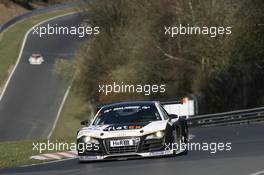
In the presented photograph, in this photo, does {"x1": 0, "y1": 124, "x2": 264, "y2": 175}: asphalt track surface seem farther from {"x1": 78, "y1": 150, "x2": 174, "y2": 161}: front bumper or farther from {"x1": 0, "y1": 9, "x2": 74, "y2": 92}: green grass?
{"x1": 0, "y1": 9, "x2": 74, "y2": 92}: green grass

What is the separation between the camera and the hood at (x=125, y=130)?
16375 mm

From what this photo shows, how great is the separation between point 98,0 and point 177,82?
8.30 metres

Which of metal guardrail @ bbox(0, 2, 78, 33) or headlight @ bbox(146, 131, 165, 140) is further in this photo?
metal guardrail @ bbox(0, 2, 78, 33)

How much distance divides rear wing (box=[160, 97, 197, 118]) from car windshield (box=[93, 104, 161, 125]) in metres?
17.1

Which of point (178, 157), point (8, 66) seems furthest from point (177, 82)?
point (178, 157)

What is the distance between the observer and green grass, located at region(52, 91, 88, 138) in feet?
145

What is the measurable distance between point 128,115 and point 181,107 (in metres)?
19.2

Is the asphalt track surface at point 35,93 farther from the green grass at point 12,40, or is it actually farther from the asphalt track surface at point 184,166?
the asphalt track surface at point 184,166

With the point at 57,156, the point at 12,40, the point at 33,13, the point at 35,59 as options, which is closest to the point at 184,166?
the point at 57,156

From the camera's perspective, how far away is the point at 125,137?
1636cm

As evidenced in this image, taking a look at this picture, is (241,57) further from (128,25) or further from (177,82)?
(128,25)

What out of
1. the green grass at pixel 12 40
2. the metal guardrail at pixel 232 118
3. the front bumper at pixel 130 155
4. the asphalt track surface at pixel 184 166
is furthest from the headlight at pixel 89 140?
the green grass at pixel 12 40

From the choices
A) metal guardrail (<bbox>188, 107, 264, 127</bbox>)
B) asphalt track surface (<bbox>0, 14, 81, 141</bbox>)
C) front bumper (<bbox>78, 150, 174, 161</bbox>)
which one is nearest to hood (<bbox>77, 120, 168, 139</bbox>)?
front bumper (<bbox>78, 150, 174, 161</bbox>)

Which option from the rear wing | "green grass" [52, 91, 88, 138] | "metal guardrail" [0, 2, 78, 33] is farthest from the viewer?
"metal guardrail" [0, 2, 78, 33]
